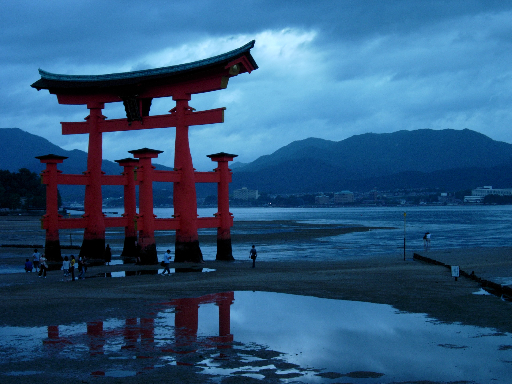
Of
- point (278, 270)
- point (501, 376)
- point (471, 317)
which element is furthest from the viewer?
point (278, 270)

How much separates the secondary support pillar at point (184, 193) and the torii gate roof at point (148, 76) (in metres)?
1.30

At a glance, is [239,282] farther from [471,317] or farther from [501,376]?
[501,376]

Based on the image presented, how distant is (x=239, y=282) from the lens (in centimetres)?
2127

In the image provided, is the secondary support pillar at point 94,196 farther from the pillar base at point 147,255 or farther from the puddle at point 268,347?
the puddle at point 268,347

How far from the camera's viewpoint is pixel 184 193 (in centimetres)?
2897

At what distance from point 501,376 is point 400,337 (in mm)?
3035

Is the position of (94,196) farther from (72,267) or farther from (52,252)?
(72,267)

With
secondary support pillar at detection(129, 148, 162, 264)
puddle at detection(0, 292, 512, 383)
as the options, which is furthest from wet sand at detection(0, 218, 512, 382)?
secondary support pillar at detection(129, 148, 162, 264)

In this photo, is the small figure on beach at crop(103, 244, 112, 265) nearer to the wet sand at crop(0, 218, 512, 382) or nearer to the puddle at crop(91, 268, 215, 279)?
the wet sand at crop(0, 218, 512, 382)

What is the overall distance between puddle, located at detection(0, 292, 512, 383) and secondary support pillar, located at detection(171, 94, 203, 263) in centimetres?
1346

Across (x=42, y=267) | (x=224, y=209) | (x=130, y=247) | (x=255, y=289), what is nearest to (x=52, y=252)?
(x=130, y=247)

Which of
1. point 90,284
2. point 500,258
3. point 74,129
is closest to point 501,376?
point 90,284

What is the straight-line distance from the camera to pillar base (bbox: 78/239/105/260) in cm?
3152

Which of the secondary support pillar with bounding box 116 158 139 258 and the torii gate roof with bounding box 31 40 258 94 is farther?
the secondary support pillar with bounding box 116 158 139 258
